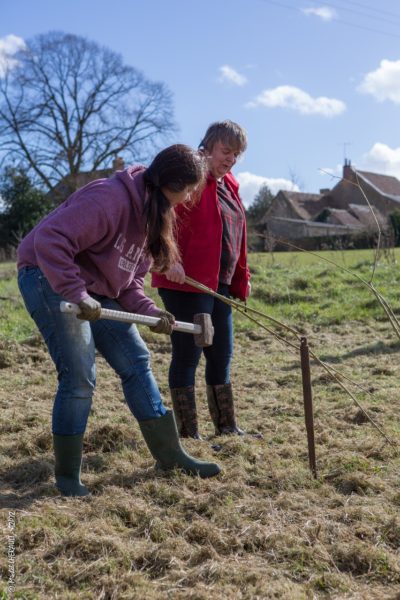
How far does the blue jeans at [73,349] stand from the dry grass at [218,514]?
37 cm

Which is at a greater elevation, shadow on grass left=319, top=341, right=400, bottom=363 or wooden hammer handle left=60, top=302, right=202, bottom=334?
wooden hammer handle left=60, top=302, right=202, bottom=334

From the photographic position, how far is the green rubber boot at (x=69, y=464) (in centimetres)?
293

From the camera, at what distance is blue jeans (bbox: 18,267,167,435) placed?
2852 millimetres

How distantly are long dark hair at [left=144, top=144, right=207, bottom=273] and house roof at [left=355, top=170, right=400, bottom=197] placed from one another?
5452 cm

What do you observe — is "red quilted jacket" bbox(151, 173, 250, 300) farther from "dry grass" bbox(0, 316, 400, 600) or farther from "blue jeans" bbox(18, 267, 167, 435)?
"dry grass" bbox(0, 316, 400, 600)

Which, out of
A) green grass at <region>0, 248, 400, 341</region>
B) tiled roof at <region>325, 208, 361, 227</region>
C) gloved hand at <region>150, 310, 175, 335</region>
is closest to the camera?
gloved hand at <region>150, 310, 175, 335</region>

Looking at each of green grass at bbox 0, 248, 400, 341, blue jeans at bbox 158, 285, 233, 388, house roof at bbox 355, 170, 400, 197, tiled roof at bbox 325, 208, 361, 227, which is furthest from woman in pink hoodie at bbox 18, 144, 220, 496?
house roof at bbox 355, 170, 400, 197

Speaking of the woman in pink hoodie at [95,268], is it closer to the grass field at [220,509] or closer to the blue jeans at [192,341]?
the grass field at [220,509]

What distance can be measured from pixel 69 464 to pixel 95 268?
86 centimetres

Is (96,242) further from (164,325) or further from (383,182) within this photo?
(383,182)

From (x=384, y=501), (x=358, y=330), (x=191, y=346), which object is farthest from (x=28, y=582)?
(x=358, y=330)

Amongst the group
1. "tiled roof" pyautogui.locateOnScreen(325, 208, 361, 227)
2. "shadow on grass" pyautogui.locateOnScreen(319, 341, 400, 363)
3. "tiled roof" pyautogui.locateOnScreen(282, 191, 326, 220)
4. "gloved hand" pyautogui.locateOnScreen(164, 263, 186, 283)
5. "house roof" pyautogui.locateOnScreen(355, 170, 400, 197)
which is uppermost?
"house roof" pyautogui.locateOnScreen(355, 170, 400, 197)

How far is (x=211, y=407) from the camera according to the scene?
3.95m

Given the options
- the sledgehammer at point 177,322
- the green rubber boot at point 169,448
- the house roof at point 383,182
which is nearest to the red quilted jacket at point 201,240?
the sledgehammer at point 177,322
